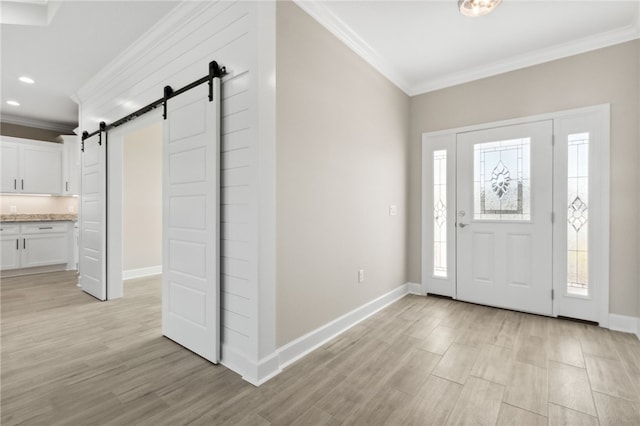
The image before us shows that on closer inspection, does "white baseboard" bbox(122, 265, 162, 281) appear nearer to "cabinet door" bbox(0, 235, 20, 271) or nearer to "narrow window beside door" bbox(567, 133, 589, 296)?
"cabinet door" bbox(0, 235, 20, 271)

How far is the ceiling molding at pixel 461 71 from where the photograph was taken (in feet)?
8.37

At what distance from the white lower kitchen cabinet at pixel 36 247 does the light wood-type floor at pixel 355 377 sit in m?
2.67

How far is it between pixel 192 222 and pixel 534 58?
3.84 meters

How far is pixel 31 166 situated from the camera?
5.46 m

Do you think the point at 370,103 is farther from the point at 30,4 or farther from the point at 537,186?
the point at 30,4

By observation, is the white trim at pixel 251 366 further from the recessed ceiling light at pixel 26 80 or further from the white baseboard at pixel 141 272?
the recessed ceiling light at pixel 26 80

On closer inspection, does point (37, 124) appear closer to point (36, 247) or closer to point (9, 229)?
point (9, 229)

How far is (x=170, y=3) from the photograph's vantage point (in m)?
2.39

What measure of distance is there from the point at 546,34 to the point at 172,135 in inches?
143

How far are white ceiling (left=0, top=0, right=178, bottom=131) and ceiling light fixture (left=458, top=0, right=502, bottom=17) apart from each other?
2.34m

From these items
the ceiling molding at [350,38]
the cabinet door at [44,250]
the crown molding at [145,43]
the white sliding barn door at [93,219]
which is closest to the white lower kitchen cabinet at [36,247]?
the cabinet door at [44,250]

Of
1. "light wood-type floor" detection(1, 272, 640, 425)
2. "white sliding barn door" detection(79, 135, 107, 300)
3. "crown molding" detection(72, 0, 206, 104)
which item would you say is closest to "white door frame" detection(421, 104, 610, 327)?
"light wood-type floor" detection(1, 272, 640, 425)

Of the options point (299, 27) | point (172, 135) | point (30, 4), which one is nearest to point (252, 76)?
point (299, 27)

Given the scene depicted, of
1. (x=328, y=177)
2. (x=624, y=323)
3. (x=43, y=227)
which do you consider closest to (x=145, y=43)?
(x=328, y=177)
